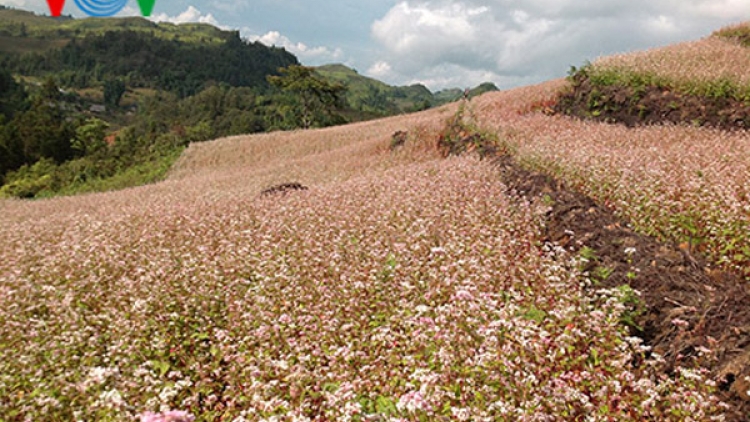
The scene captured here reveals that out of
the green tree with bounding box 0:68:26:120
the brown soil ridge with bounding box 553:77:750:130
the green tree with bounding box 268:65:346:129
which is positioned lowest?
the brown soil ridge with bounding box 553:77:750:130

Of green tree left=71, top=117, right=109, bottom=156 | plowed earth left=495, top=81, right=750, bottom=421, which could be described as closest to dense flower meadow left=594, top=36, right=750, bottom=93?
plowed earth left=495, top=81, right=750, bottom=421

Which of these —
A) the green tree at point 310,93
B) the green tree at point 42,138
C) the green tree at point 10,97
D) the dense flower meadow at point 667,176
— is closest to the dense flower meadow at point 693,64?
the dense flower meadow at point 667,176

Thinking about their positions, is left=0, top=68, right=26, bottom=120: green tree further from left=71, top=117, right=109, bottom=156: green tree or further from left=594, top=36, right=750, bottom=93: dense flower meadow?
left=594, top=36, right=750, bottom=93: dense flower meadow

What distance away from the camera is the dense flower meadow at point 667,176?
243 inches

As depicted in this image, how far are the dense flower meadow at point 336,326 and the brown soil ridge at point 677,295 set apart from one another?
12.9 inches

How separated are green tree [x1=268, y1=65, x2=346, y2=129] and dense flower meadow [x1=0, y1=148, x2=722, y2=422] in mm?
64863

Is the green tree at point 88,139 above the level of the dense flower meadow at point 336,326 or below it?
above

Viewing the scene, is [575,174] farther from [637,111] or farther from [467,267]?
[637,111]

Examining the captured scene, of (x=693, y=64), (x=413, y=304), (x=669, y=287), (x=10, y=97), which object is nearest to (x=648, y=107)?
(x=693, y=64)

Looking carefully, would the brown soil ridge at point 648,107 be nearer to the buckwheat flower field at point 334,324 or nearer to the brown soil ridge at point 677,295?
the buckwheat flower field at point 334,324

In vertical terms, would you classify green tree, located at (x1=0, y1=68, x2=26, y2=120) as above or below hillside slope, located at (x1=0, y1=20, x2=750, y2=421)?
above

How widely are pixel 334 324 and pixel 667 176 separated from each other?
6.49m

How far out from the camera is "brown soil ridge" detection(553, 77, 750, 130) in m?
13.4

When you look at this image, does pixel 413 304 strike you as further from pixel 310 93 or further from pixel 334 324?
pixel 310 93
